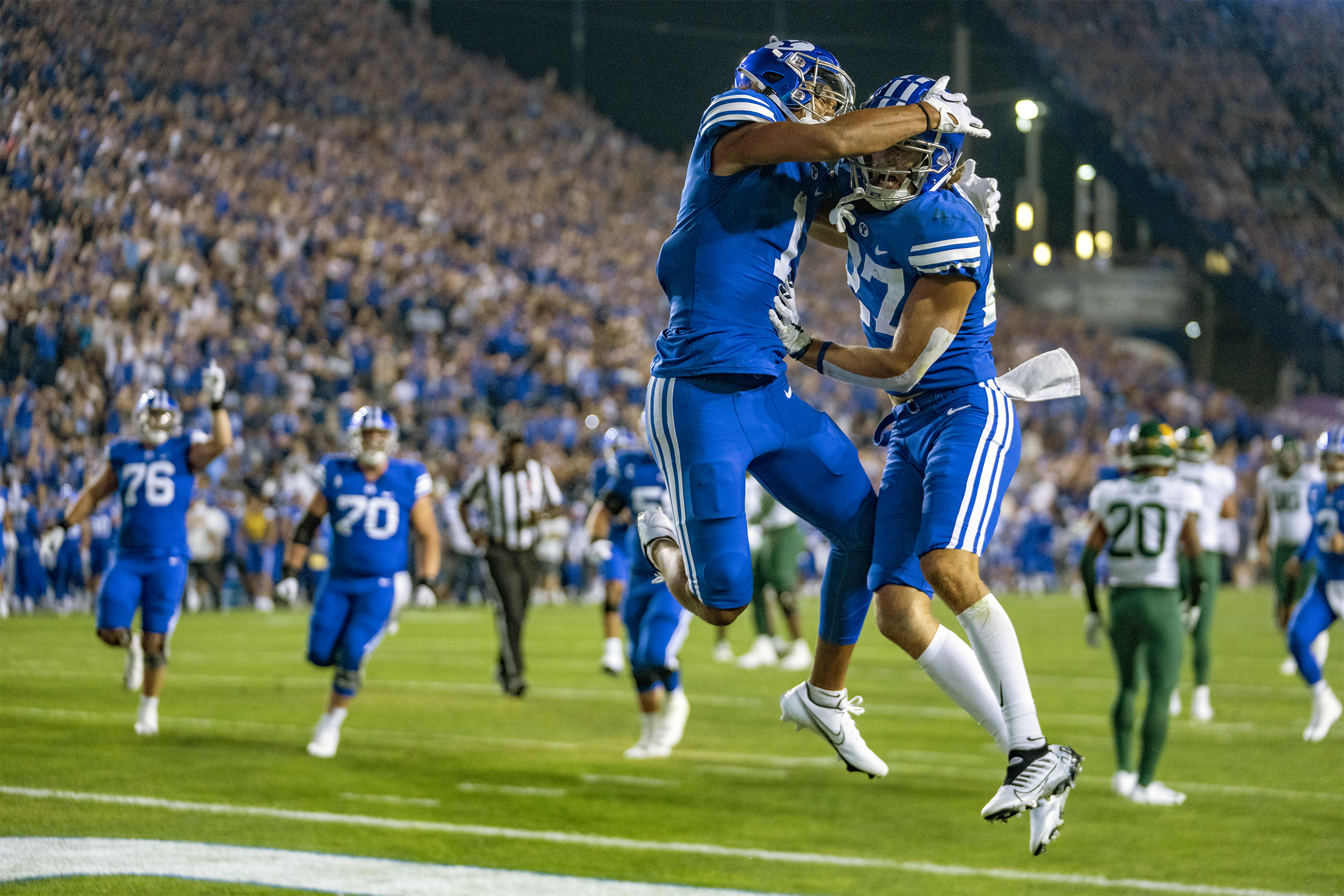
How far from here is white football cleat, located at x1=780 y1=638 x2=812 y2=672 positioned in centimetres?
1280

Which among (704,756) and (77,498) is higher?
(77,498)

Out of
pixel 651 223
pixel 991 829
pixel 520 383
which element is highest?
pixel 651 223

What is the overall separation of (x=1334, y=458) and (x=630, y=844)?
582cm

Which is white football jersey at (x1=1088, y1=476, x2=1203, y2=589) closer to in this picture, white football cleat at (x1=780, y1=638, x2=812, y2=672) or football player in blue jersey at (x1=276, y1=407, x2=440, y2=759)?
football player in blue jersey at (x1=276, y1=407, x2=440, y2=759)

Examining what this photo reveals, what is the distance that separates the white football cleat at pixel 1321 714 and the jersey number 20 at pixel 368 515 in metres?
5.71

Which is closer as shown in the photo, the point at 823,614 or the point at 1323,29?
the point at 823,614

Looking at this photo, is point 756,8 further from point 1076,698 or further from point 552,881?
point 552,881

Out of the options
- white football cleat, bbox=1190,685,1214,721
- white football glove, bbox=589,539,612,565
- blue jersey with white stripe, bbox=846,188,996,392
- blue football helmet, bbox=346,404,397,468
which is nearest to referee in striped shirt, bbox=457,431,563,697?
white football glove, bbox=589,539,612,565

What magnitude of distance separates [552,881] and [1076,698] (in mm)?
6319

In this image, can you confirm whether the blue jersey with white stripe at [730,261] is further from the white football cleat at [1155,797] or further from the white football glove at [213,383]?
the white football cleat at [1155,797]

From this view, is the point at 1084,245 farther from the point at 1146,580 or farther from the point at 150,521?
the point at 150,521

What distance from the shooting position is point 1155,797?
24.8ft

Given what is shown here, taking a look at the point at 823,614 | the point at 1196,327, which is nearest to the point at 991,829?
the point at 823,614

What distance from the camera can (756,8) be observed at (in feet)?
60.2
